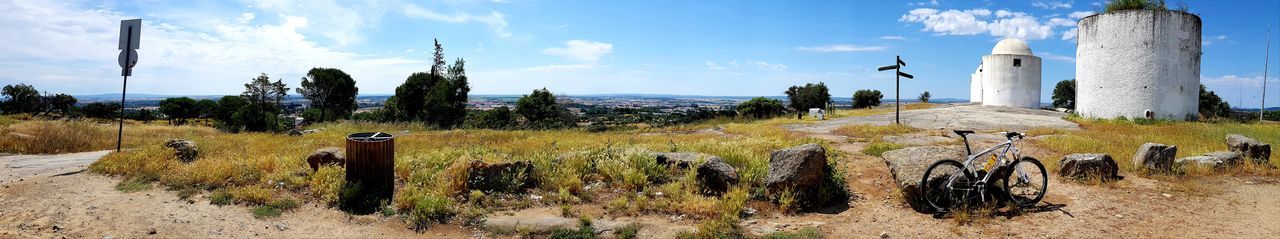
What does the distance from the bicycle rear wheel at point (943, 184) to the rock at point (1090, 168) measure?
271cm

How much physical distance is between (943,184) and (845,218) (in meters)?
1.04

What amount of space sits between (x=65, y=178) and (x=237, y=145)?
4523 millimetres

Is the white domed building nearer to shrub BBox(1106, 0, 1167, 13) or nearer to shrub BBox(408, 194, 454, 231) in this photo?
shrub BBox(1106, 0, 1167, 13)

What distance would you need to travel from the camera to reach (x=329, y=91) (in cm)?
5538

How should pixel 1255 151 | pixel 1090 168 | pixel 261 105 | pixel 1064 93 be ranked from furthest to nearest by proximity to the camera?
1. pixel 1064 93
2. pixel 261 105
3. pixel 1255 151
4. pixel 1090 168

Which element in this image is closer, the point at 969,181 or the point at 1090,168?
the point at 969,181

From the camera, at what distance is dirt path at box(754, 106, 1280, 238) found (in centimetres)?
555

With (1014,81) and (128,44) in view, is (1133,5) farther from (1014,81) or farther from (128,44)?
(128,44)

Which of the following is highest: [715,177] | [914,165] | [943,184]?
[914,165]

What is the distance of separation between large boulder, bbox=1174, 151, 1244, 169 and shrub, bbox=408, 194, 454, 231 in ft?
32.3

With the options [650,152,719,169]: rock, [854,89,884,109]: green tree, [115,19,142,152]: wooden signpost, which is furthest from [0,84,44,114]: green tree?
[854,89,884,109]: green tree

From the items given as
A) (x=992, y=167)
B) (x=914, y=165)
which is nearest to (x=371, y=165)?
(x=914, y=165)

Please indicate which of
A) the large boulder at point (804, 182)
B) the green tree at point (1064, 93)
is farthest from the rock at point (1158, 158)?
the green tree at point (1064, 93)

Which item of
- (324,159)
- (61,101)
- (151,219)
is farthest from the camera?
(61,101)
